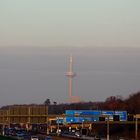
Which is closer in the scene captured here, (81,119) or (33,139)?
(33,139)

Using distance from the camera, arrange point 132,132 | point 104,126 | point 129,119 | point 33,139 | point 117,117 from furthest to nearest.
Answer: point 104,126, point 132,132, point 129,119, point 117,117, point 33,139

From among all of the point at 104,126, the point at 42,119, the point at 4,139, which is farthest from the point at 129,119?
the point at 4,139

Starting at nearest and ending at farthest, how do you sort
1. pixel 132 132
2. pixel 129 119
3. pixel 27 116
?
pixel 27 116 → pixel 129 119 → pixel 132 132

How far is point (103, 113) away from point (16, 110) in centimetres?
2668

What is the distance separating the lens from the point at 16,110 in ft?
433

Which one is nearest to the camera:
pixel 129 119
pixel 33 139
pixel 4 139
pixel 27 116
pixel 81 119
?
pixel 4 139

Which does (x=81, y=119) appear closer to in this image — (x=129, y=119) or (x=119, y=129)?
(x=129, y=119)

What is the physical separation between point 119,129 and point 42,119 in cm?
5868

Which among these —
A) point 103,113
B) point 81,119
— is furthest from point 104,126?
point 103,113

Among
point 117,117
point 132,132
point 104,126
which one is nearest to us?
point 117,117

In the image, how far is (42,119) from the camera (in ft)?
445

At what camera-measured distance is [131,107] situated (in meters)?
197

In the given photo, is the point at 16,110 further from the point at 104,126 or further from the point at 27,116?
the point at 104,126

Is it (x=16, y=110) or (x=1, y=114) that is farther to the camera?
(x=1, y=114)
